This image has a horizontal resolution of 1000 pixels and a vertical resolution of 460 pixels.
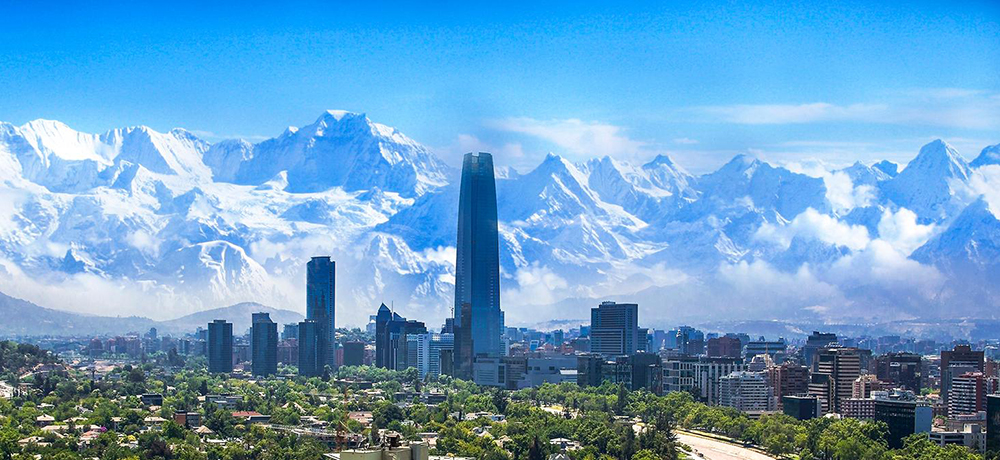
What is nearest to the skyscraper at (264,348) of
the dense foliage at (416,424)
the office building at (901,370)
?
the dense foliage at (416,424)


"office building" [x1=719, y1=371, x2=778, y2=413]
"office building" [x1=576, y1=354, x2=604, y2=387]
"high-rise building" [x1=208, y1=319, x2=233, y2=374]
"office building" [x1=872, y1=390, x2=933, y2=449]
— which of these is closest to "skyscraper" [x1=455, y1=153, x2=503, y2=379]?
"high-rise building" [x1=208, y1=319, x2=233, y2=374]

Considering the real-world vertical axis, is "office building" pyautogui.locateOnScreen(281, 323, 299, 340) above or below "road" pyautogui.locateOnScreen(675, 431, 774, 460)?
above

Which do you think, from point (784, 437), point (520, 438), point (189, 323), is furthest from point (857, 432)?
point (189, 323)

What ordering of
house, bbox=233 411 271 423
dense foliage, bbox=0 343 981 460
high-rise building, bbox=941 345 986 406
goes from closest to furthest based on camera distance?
dense foliage, bbox=0 343 981 460 → house, bbox=233 411 271 423 → high-rise building, bbox=941 345 986 406

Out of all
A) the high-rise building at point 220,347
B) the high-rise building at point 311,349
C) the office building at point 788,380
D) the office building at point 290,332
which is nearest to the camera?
the office building at point 788,380

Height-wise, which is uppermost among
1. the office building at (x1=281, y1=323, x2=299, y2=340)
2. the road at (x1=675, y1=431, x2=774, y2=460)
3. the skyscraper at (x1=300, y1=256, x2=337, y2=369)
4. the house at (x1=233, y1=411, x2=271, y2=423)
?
the skyscraper at (x1=300, y1=256, x2=337, y2=369)

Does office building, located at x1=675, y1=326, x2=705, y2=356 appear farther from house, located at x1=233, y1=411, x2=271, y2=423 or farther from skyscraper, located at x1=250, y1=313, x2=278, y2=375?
house, located at x1=233, y1=411, x2=271, y2=423

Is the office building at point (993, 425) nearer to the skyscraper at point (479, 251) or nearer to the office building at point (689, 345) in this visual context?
the office building at point (689, 345)
